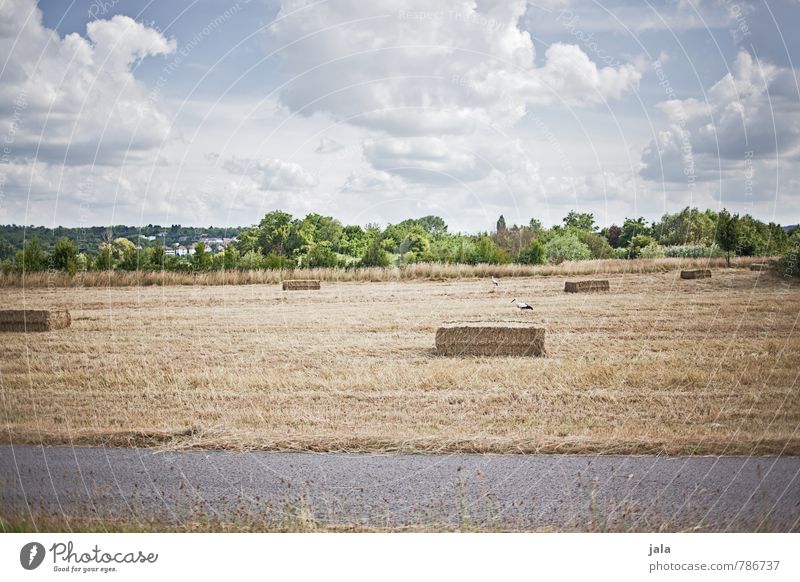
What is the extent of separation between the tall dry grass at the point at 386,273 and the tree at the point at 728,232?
1058 millimetres

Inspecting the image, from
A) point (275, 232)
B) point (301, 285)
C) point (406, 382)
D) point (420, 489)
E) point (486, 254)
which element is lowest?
point (420, 489)

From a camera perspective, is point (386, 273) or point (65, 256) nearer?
point (65, 256)

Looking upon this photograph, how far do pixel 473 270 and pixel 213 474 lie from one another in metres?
21.3

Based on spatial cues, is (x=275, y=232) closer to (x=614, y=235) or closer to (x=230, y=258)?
(x=230, y=258)

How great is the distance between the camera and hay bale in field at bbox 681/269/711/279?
23975 mm

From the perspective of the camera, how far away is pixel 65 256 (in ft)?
72.8

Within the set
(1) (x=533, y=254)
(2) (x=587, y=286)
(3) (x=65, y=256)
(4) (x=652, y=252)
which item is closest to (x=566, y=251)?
(1) (x=533, y=254)

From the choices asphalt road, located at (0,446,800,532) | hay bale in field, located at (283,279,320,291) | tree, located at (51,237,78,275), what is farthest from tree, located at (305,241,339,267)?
asphalt road, located at (0,446,800,532)

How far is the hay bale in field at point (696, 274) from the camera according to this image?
944 inches

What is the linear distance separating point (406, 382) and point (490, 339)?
232 cm

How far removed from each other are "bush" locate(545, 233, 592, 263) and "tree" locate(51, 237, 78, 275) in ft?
59.1

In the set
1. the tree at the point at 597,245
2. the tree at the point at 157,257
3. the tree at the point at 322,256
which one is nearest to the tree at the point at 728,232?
the tree at the point at 597,245
